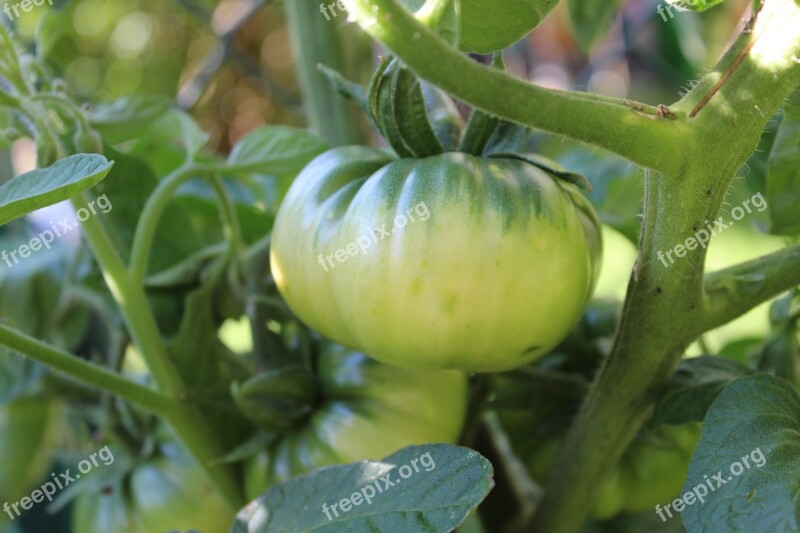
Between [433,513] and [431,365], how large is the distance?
0.28 feet

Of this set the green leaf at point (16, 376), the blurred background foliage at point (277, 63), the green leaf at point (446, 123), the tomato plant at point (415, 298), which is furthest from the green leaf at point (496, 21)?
the green leaf at point (16, 376)

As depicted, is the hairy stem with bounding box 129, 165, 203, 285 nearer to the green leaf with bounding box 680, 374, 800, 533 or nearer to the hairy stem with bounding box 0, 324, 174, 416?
the hairy stem with bounding box 0, 324, 174, 416

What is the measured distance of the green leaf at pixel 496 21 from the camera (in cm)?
37

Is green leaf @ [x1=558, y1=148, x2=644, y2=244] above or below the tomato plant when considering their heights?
below

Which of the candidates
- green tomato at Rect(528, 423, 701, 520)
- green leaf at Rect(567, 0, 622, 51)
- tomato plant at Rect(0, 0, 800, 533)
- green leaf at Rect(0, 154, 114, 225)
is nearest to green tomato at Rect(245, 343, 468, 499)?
tomato plant at Rect(0, 0, 800, 533)

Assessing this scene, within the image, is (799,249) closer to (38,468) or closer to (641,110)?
(641,110)

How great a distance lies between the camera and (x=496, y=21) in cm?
37

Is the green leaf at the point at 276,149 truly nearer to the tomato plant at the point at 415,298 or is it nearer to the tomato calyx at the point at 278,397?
the tomato plant at the point at 415,298

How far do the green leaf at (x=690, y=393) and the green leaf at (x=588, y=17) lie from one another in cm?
36

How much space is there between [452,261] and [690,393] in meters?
0.16

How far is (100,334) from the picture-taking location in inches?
30.1

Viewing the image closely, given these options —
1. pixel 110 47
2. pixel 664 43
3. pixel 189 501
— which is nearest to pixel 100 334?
pixel 189 501

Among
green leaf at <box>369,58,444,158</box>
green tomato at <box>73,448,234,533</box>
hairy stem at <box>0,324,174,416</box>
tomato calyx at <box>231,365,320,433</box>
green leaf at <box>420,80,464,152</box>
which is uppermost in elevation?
green leaf at <box>369,58,444,158</box>

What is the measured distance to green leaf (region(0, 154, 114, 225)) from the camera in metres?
0.35
